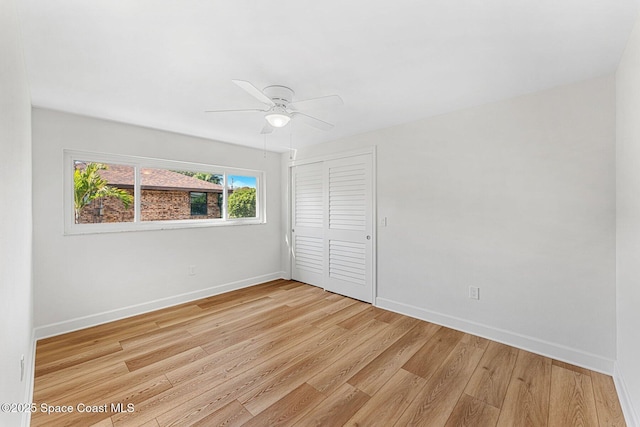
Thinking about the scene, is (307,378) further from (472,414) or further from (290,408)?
(472,414)

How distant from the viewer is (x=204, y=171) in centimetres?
383

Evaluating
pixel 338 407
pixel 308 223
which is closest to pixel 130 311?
pixel 308 223

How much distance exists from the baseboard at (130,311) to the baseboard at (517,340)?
237 centimetres

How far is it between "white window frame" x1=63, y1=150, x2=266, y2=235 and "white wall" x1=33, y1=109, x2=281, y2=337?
64 mm

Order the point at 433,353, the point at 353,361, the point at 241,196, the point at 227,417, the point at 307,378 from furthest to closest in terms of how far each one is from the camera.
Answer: the point at 241,196 → the point at 433,353 → the point at 353,361 → the point at 307,378 → the point at 227,417

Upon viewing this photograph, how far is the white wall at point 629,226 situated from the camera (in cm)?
151

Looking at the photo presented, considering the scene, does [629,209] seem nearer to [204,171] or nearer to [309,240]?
[309,240]

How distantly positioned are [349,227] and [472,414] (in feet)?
7.98

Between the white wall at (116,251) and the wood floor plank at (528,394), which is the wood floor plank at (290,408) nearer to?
the wood floor plank at (528,394)

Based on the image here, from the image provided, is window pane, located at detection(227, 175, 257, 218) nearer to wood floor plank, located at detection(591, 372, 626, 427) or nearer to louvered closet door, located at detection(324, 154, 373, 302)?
louvered closet door, located at detection(324, 154, 373, 302)

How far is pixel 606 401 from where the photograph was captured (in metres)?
1.78

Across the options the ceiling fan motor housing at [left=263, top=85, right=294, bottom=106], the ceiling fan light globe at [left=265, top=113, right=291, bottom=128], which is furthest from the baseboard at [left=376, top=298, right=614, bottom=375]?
the ceiling fan motor housing at [left=263, top=85, right=294, bottom=106]

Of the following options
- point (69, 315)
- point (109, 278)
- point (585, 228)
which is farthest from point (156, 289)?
point (585, 228)

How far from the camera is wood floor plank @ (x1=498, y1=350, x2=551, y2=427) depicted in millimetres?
1646
